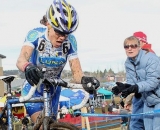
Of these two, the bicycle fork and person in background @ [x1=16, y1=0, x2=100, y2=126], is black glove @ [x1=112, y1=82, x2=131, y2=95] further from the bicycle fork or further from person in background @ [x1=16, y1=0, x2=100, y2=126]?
the bicycle fork

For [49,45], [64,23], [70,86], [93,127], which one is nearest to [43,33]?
[49,45]

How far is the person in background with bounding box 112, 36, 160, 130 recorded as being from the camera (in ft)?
16.8

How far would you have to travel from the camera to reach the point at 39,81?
3529 mm

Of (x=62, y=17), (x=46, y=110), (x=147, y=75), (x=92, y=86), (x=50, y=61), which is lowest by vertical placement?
(x=46, y=110)

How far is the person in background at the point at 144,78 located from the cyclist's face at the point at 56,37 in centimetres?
111

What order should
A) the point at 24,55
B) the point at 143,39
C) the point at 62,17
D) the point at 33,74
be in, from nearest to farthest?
the point at 33,74 → the point at 62,17 → the point at 24,55 → the point at 143,39

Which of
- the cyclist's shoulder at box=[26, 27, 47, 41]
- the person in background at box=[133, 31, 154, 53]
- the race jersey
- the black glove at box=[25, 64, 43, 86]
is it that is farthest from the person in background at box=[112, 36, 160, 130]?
the black glove at box=[25, 64, 43, 86]

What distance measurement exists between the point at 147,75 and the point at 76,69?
3.78 ft

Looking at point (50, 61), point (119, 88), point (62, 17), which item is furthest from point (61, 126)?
point (119, 88)

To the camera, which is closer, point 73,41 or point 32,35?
point 32,35

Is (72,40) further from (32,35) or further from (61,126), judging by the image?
(61,126)

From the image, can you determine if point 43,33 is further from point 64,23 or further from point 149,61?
point 149,61

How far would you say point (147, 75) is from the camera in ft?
17.2

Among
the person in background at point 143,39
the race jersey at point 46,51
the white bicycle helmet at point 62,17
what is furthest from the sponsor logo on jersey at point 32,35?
the person in background at point 143,39
